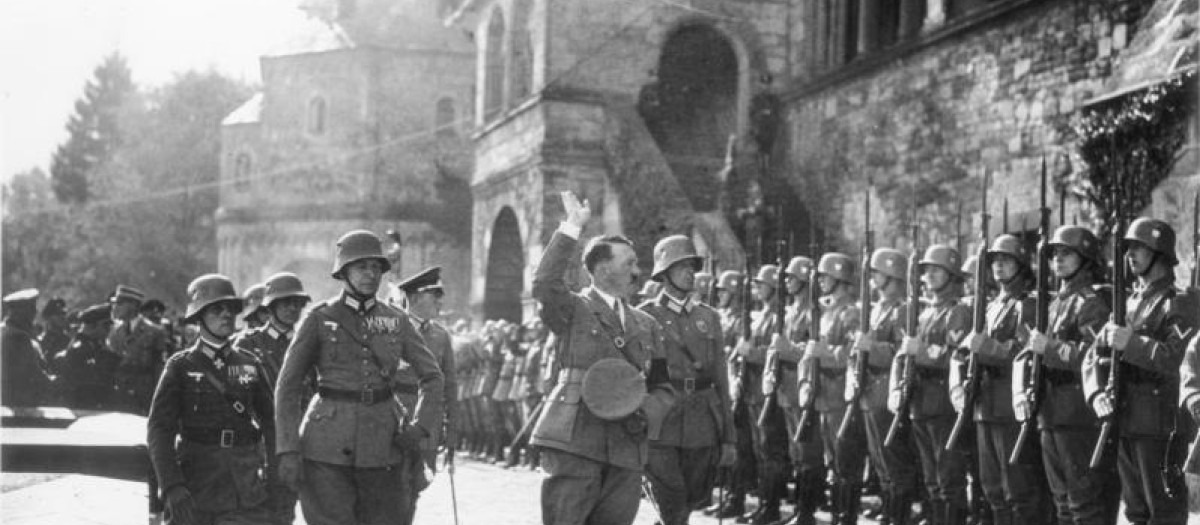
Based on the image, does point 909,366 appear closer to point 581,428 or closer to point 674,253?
point 674,253

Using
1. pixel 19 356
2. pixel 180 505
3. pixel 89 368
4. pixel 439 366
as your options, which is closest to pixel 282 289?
pixel 439 366

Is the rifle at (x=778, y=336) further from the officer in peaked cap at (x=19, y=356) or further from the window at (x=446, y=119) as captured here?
the window at (x=446, y=119)

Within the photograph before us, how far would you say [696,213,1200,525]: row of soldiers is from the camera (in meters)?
8.26

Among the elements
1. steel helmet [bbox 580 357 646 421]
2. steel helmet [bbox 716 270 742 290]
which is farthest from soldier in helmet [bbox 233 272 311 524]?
steel helmet [bbox 716 270 742 290]

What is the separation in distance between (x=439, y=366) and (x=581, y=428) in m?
1.47

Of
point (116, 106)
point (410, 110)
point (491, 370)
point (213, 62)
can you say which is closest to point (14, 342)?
point (491, 370)

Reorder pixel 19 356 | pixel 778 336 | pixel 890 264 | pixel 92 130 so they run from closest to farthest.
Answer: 1. pixel 890 264
2. pixel 778 336
3. pixel 19 356
4. pixel 92 130

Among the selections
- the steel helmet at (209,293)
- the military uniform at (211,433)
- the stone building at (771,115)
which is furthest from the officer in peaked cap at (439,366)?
the stone building at (771,115)

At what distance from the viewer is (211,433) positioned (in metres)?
7.54

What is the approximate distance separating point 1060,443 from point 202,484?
17.1 feet

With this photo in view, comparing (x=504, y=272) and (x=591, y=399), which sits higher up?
(x=504, y=272)

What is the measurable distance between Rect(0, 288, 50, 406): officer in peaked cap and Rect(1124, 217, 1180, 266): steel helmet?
35.6 ft

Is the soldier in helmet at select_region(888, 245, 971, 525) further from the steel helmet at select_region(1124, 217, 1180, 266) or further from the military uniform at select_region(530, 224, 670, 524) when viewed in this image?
the military uniform at select_region(530, 224, 670, 524)

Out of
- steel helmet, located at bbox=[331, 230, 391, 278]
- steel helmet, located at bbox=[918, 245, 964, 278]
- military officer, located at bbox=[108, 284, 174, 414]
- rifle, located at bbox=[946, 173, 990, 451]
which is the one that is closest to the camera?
steel helmet, located at bbox=[331, 230, 391, 278]
